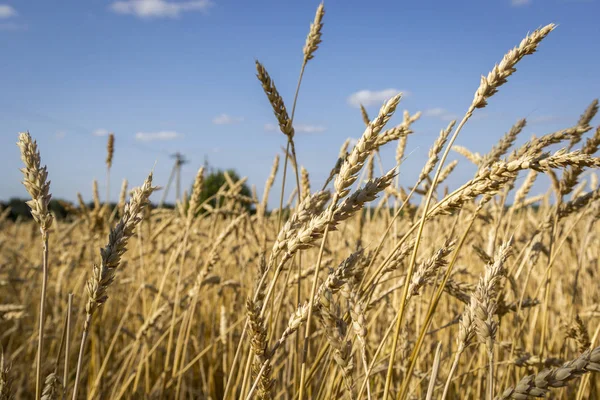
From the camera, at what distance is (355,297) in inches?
43.8

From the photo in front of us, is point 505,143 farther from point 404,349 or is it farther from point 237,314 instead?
point 237,314

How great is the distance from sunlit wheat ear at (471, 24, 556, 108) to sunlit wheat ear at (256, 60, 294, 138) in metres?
0.66

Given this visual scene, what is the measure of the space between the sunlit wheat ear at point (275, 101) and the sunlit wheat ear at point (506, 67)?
660mm

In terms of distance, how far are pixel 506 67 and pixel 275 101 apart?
725 millimetres

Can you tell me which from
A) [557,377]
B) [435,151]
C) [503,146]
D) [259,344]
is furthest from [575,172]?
[259,344]

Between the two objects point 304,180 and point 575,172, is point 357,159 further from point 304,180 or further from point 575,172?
point 575,172

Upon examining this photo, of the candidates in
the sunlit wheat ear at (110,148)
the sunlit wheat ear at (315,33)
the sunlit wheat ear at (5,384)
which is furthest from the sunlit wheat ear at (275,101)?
the sunlit wheat ear at (110,148)

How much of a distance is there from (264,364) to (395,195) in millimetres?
1650

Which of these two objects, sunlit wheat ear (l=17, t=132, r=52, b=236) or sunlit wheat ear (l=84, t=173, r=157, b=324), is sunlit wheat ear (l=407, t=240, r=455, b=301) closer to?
sunlit wheat ear (l=84, t=173, r=157, b=324)

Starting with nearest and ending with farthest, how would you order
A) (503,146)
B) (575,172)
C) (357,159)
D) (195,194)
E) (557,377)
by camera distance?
(557,377), (357,159), (503,146), (575,172), (195,194)

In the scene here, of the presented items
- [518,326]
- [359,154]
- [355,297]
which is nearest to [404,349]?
[518,326]

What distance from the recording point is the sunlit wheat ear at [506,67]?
107cm

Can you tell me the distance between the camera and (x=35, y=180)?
1.02 m

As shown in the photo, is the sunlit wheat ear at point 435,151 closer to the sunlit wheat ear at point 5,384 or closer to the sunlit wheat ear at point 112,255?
the sunlit wheat ear at point 112,255
